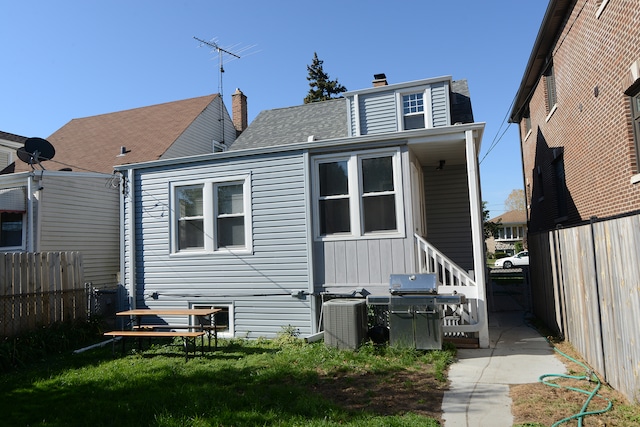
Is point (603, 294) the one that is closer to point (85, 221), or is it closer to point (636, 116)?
point (636, 116)

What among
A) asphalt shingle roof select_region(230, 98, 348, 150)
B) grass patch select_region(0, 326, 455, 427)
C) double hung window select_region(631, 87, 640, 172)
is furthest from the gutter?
grass patch select_region(0, 326, 455, 427)

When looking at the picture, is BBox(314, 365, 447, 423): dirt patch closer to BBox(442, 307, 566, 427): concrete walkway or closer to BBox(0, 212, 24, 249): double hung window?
BBox(442, 307, 566, 427): concrete walkway

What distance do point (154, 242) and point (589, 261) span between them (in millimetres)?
8245

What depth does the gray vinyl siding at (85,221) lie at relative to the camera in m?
12.7

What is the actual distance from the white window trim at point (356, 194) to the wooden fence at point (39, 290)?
5.31 meters

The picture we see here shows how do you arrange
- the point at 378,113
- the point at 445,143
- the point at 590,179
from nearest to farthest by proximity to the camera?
the point at 445,143
the point at 590,179
the point at 378,113

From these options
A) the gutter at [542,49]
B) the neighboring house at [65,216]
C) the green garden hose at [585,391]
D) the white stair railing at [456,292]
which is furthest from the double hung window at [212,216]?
the gutter at [542,49]

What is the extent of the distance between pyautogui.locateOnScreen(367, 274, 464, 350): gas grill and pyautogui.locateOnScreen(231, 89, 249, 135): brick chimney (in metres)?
16.0

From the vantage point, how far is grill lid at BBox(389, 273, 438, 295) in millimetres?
7207

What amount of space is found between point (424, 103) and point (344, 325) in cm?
815

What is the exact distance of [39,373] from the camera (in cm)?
682

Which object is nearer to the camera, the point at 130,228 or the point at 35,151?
the point at 130,228

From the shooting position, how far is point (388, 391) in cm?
533

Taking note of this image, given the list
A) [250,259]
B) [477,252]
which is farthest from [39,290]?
[477,252]
